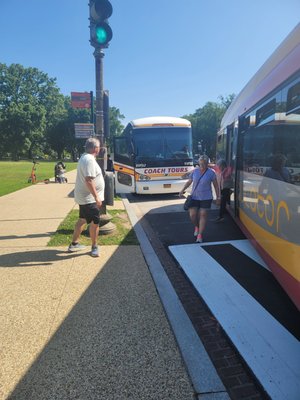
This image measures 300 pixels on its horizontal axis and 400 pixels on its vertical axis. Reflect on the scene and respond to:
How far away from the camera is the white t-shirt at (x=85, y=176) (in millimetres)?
5113

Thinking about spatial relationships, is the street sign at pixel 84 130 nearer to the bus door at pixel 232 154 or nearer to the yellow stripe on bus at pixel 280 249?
the bus door at pixel 232 154

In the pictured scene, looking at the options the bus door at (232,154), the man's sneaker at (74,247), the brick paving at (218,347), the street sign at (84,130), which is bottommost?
the brick paving at (218,347)

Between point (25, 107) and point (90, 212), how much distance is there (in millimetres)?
72610

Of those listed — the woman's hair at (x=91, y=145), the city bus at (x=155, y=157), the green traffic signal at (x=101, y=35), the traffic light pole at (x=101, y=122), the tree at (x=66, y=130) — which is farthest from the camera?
the tree at (x=66, y=130)

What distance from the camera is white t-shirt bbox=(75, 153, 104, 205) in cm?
511

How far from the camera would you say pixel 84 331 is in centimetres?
321

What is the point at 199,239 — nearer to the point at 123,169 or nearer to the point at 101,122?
the point at 101,122

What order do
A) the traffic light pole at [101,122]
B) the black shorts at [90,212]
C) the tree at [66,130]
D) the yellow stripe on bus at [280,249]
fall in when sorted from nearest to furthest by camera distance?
the yellow stripe on bus at [280,249], the black shorts at [90,212], the traffic light pole at [101,122], the tree at [66,130]

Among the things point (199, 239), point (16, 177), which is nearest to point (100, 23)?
point (199, 239)

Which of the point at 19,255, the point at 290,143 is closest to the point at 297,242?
the point at 290,143

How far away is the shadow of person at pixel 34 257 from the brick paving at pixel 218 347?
185cm

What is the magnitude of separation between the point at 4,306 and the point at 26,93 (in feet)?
271

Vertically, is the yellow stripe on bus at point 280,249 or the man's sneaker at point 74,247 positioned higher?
the yellow stripe on bus at point 280,249

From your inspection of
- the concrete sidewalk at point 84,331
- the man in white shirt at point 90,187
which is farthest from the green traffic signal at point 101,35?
the concrete sidewalk at point 84,331
